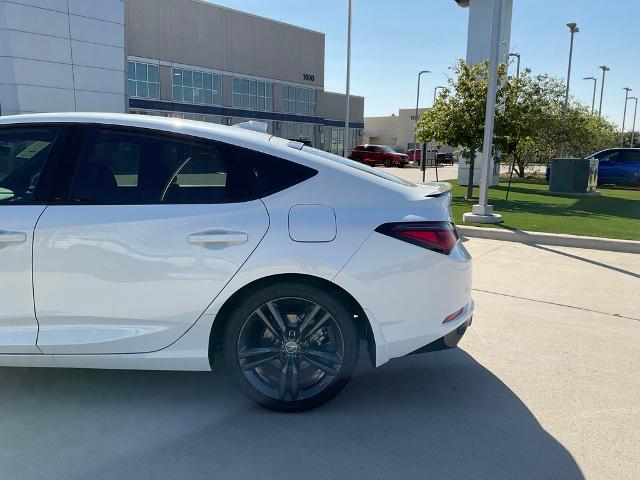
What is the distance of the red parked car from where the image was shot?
148ft

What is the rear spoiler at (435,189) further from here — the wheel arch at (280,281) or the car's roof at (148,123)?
the car's roof at (148,123)

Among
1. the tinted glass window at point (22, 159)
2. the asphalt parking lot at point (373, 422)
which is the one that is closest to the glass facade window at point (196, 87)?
the tinted glass window at point (22, 159)

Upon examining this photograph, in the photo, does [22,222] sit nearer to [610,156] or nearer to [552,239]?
[552,239]

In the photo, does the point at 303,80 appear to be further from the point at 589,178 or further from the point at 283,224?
the point at 283,224

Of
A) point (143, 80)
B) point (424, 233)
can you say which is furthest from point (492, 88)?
point (143, 80)

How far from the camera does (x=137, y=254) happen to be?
116 inches

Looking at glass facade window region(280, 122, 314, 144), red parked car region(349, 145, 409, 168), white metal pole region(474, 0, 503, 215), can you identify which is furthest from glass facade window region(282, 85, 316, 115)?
white metal pole region(474, 0, 503, 215)

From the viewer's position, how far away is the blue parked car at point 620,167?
71.2ft

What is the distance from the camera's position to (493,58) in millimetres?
10148

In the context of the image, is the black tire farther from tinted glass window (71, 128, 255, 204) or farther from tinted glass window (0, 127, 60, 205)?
tinted glass window (0, 127, 60, 205)

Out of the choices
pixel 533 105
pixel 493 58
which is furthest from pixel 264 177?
pixel 533 105

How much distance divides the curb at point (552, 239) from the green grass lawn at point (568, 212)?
506 millimetres

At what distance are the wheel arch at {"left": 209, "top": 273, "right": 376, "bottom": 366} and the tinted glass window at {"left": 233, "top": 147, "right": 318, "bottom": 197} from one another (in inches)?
19.6

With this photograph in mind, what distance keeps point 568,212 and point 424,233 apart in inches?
433
